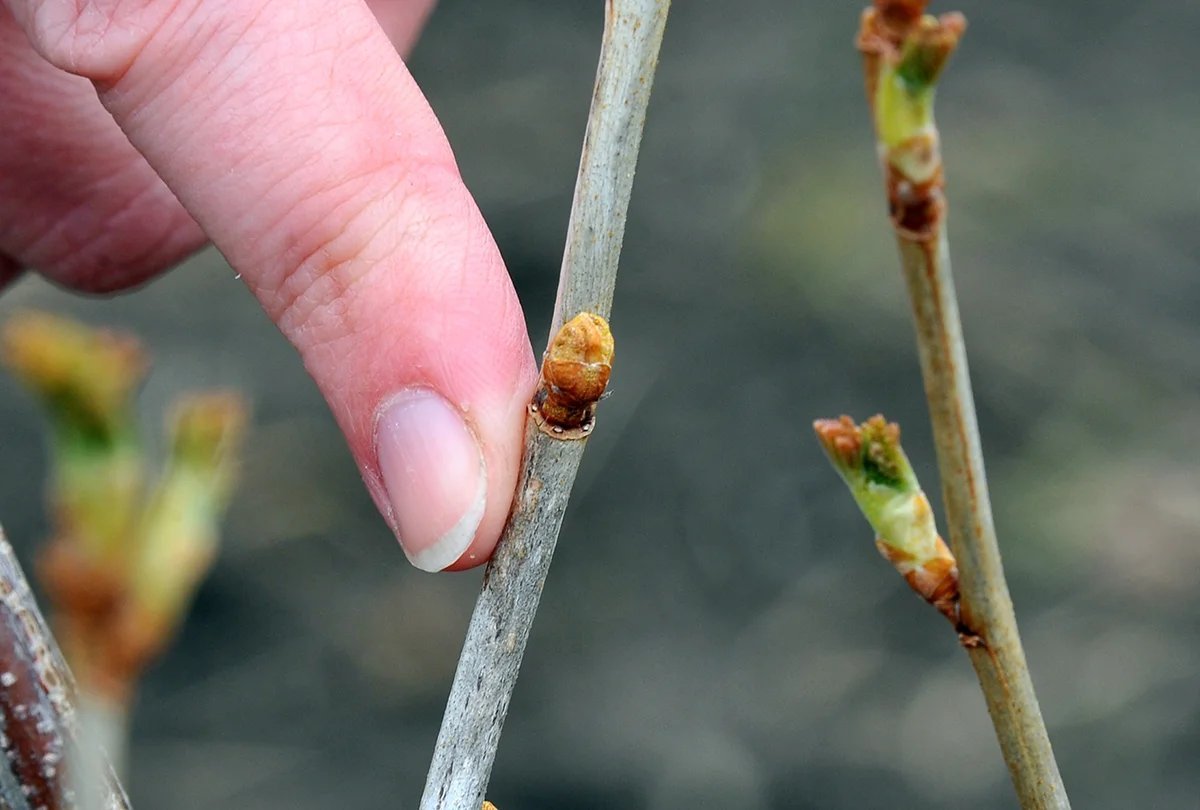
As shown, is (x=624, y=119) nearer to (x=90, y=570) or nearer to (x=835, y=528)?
(x=90, y=570)

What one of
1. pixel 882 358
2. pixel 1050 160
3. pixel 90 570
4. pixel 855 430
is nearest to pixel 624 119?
pixel 855 430

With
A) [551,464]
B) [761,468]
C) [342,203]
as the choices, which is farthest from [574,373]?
[761,468]

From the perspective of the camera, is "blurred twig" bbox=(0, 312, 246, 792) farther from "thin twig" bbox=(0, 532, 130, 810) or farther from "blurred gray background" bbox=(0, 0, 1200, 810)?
"blurred gray background" bbox=(0, 0, 1200, 810)

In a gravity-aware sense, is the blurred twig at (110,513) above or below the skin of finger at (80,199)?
above

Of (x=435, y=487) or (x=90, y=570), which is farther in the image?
(x=435, y=487)

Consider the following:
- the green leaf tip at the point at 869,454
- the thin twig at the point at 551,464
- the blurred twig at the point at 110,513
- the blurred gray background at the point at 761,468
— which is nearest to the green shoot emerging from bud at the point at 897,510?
the green leaf tip at the point at 869,454

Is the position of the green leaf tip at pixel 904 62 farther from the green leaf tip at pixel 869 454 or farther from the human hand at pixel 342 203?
the human hand at pixel 342 203
